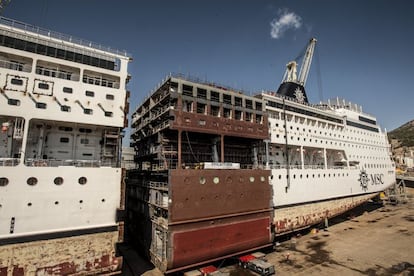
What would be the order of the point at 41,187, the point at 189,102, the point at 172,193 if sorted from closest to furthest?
the point at 41,187, the point at 172,193, the point at 189,102

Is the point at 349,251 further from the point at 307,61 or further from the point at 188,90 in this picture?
the point at 307,61

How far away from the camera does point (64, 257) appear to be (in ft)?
47.5

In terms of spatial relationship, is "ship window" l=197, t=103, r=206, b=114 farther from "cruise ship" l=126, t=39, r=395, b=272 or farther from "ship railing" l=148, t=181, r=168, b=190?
"ship railing" l=148, t=181, r=168, b=190

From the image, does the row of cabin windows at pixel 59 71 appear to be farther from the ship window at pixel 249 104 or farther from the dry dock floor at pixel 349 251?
the dry dock floor at pixel 349 251

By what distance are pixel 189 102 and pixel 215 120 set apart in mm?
3171

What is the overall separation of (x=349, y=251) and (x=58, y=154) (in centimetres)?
2973

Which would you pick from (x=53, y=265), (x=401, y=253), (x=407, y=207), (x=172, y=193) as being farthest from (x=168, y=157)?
(x=407, y=207)

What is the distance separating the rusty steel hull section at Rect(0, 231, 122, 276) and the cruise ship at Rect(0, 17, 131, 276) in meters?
0.05

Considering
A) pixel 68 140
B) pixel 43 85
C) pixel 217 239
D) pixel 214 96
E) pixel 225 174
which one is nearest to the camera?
pixel 43 85

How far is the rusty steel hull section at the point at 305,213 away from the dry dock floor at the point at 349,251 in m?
1.57

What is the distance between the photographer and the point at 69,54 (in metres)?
18.7

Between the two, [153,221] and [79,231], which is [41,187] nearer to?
[79,231]

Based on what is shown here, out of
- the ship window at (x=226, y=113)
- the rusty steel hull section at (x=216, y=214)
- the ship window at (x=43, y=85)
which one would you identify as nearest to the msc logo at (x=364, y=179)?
the rusty steel hull section at (x=216, y=214)

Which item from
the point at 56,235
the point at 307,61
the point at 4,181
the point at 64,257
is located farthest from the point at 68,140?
the point at 307,61
